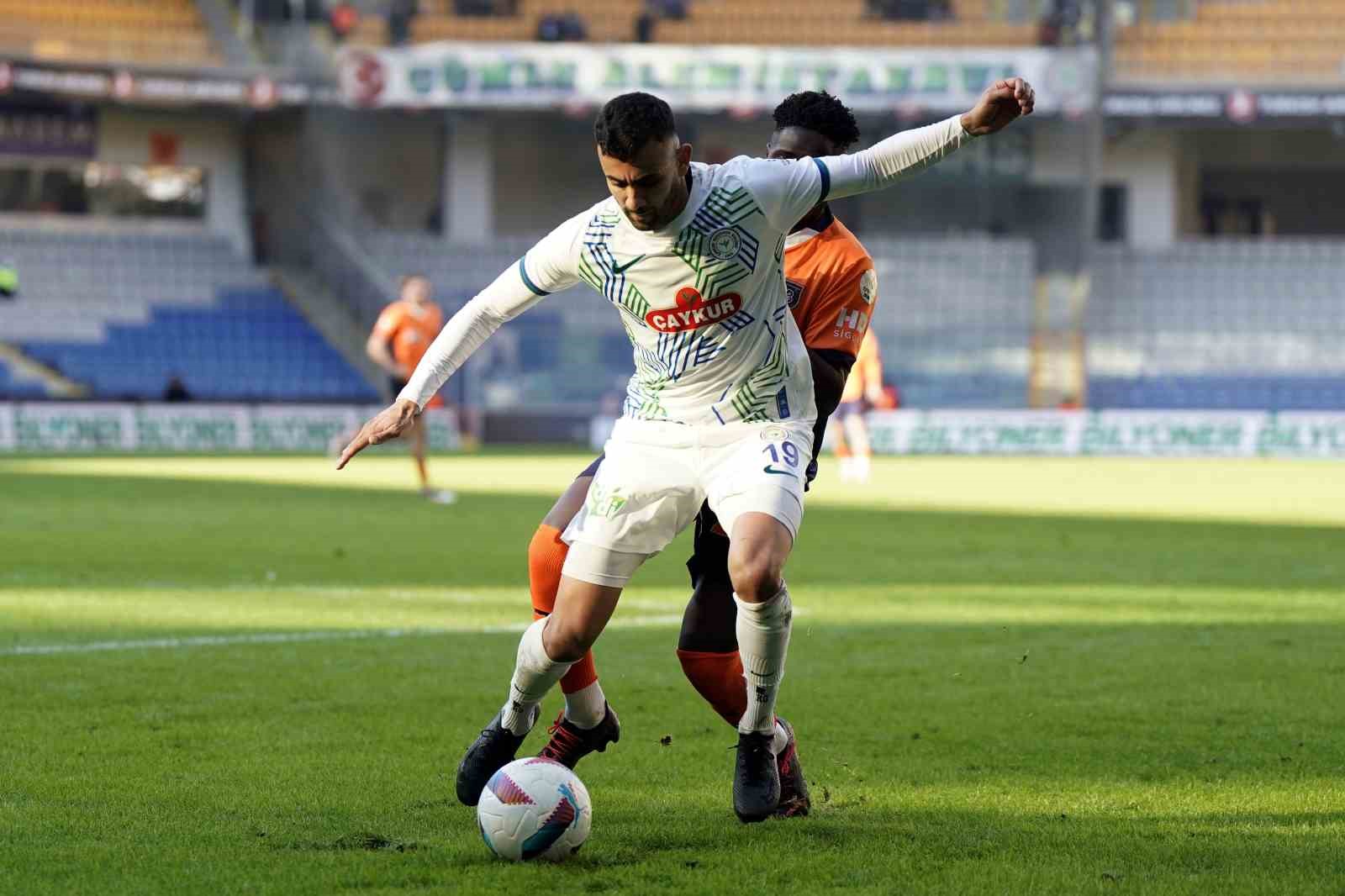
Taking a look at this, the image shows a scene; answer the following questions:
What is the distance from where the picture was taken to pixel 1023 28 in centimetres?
3778

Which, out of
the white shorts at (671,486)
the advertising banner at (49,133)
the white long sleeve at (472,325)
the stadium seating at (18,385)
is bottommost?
the stadium seating at (18,385)

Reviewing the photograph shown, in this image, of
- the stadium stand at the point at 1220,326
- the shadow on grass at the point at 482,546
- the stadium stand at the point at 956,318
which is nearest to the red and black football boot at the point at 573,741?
the shadow on grass at the point at 482,546

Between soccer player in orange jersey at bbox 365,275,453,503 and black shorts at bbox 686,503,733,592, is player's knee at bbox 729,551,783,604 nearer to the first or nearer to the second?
black shorts at bbox 686,503,733,592

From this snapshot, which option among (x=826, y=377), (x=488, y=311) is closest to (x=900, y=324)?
(x=826, y=377)

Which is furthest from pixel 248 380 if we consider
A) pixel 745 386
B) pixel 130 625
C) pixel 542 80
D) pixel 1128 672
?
pixel 745 386

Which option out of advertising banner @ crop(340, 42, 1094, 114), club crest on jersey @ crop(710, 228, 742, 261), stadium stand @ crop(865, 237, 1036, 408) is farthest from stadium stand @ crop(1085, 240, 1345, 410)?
club crest on jersey @ crop(710, 228, 742, 261)

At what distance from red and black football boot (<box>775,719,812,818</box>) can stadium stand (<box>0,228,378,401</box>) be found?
28.6 meters

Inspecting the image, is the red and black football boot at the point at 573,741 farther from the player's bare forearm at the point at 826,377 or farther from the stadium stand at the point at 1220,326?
the stadium stand at the point at 1220,326

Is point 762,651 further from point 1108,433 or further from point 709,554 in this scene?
point 1108,433

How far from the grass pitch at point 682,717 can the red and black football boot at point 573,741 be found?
0.13m

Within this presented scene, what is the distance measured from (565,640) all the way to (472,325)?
97cm

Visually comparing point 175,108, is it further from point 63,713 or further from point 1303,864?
point 1303,864

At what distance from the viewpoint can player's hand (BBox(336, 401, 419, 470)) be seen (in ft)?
16.3

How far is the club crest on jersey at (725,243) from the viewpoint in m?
4.97
